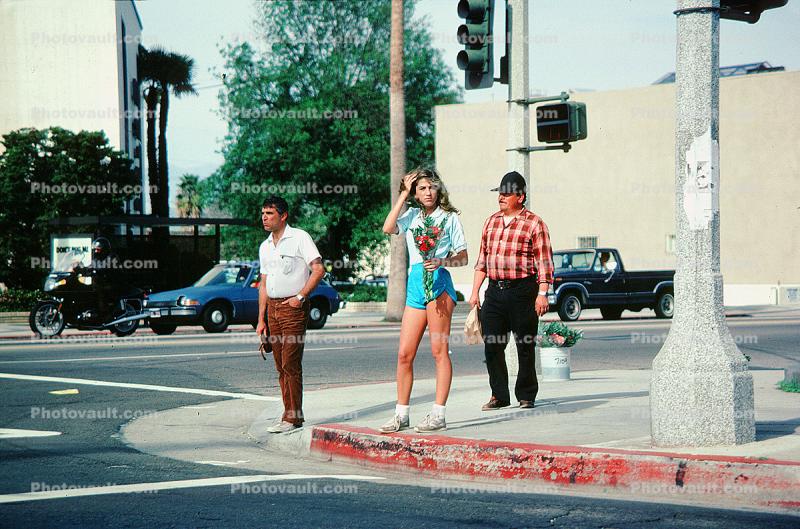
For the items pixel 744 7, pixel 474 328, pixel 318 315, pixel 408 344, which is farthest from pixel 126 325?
Result: pixel 744 7

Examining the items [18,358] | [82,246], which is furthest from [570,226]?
[18,358]

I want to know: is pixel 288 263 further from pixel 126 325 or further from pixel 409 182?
pixel 126 325

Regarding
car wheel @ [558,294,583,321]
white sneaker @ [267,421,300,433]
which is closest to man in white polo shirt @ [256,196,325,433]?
white sneaker @ [267,421,300,433]

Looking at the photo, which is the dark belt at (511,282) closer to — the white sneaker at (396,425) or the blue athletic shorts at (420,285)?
the blue athletic shorts at (420,285)

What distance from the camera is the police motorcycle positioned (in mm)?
21125

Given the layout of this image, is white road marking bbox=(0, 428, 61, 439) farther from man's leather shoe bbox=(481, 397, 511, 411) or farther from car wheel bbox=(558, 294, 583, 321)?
car wheel bbox=(558, 294, 583, 321)

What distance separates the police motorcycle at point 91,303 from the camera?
69.3ft

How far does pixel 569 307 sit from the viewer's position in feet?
88.4

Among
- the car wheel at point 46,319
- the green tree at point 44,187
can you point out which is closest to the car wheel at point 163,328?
the car wheel at point 46,319

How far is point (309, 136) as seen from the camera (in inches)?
1780

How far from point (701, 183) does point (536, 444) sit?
2.07m

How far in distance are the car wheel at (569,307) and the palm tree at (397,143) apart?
4.29 metres

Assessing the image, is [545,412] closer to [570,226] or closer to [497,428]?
[497,428]

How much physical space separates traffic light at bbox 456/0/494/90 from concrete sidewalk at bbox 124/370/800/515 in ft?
10.7
